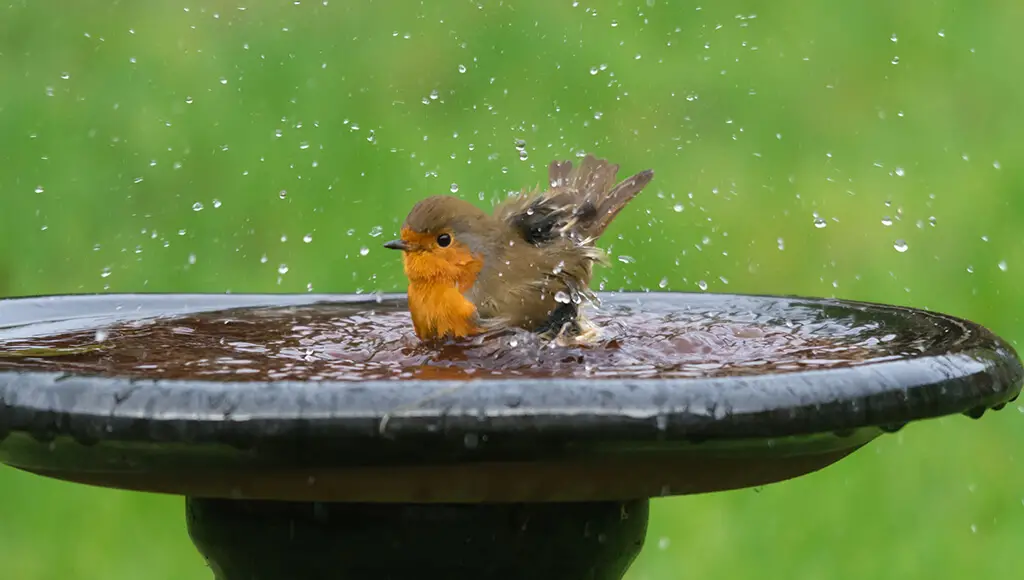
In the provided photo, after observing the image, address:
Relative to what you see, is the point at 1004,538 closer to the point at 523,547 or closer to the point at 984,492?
the point at 984,492

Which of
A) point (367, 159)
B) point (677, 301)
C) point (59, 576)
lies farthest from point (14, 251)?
point (677, 301)

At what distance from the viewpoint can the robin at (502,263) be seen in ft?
10.1

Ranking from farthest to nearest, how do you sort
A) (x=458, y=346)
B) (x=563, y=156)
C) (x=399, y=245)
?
(x=563, y=156) → (x=399, y=245) → (x=458, y=346)

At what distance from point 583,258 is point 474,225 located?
0.31 meters

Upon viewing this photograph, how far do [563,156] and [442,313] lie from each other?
16.1 ft

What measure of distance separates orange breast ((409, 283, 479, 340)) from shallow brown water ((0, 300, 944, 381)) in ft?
0.14

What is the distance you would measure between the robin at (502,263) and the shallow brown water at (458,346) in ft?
0.25

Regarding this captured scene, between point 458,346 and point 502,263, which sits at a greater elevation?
point 502,263

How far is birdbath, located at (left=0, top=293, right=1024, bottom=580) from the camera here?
1812 mm

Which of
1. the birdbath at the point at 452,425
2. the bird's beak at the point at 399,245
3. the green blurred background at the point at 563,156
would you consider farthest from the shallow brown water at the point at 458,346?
the green blurred background at the point at 563,156

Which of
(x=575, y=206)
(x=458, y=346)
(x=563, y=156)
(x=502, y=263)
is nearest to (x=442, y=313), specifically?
(x=458, y=346)

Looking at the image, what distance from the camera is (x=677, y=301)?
372 cm

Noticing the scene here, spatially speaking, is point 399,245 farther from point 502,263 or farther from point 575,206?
point 575,206

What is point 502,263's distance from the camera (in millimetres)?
3201
